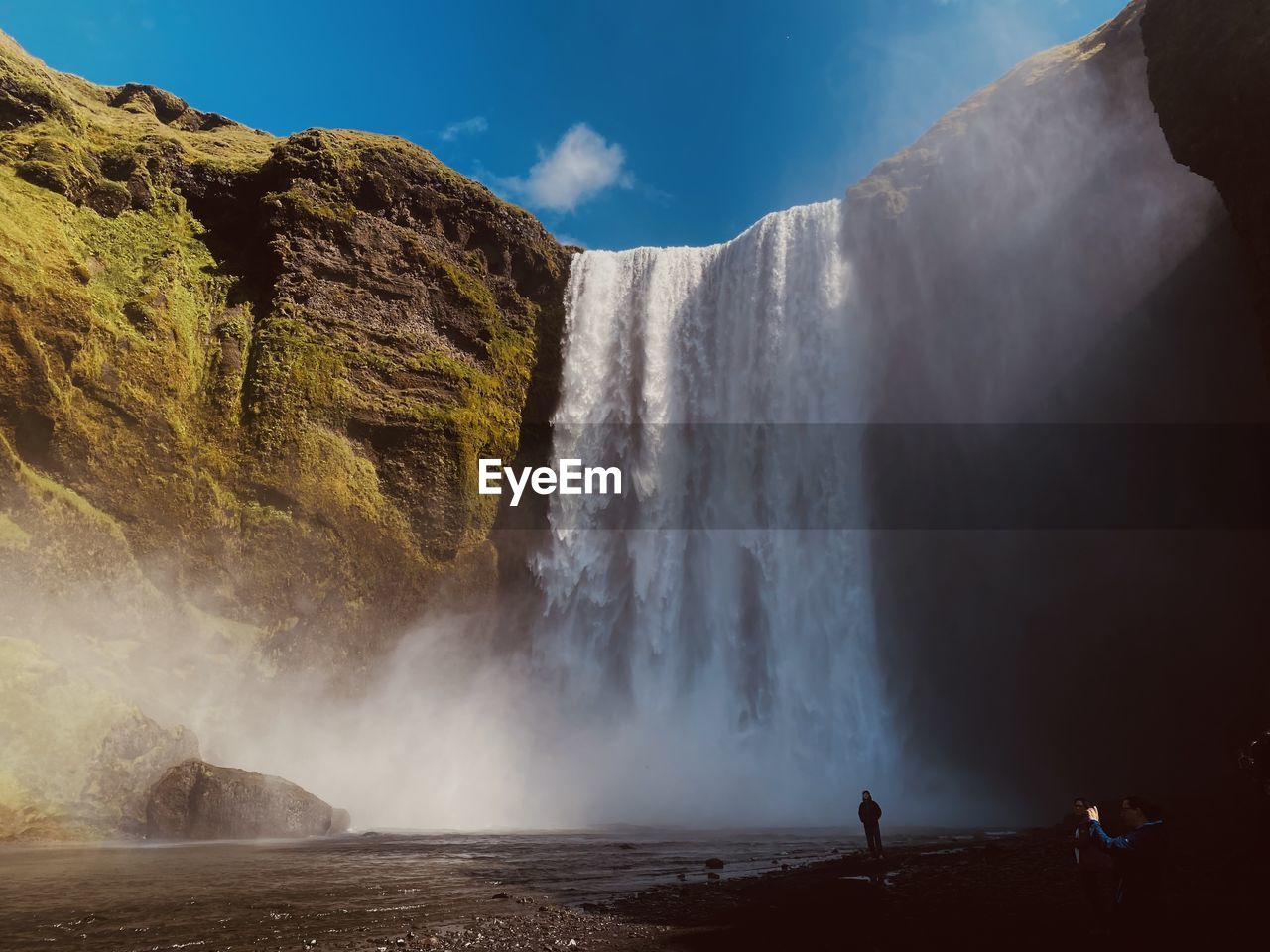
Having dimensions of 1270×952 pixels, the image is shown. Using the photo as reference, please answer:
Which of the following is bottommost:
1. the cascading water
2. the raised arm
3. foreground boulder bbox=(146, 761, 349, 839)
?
foreground boulder bbox=(146, 761, 349, 839)

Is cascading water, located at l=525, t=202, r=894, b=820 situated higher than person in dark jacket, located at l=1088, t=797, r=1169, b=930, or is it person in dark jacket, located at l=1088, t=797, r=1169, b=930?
cascading water, located at l=525, t=202, r=894, b=820

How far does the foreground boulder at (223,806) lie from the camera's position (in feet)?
56.5

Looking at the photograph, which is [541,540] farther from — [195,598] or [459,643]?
[195,598]

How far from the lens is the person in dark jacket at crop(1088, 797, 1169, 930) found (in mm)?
5742

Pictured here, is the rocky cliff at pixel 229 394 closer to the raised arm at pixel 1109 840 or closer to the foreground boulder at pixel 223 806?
the foreground boulder at pixel 223 806

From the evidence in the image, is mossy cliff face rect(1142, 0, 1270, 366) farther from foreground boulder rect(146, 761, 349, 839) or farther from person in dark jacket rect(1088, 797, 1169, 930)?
foreground boulder rect(146, 761, 349, 839)

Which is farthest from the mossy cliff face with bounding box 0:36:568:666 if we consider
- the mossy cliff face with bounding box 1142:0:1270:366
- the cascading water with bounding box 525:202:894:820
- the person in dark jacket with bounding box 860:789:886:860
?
the mossy cliff face with bounding box 1142:0:1270:366

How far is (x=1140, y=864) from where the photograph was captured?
5.78 metres

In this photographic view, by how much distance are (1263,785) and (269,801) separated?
1907cm

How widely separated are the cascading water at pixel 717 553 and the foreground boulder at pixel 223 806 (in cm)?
1041

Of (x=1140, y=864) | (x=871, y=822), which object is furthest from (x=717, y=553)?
(x=1140, y=864)

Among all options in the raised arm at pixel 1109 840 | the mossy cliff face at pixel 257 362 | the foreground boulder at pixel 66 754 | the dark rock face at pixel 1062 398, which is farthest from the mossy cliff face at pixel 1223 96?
the foreground boulder at pixel 66 754

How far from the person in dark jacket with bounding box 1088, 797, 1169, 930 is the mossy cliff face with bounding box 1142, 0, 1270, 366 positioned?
44.2ft

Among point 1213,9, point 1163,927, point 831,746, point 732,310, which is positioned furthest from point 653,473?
point 1163,927
